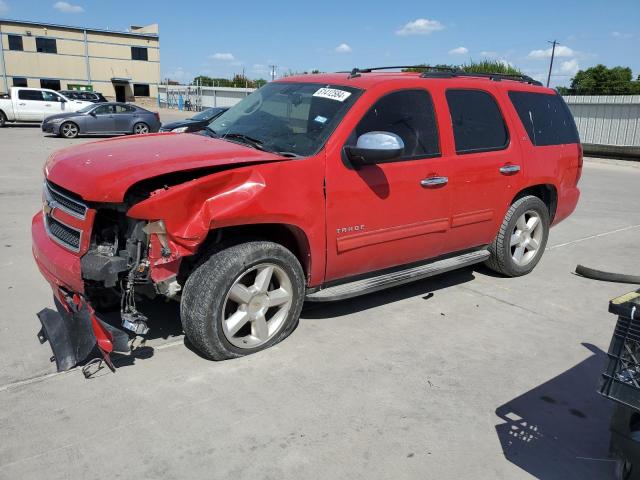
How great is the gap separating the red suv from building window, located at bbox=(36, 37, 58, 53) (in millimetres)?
54867

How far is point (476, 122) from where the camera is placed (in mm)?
Answer: 4879

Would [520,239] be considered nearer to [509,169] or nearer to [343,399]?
[509,169]

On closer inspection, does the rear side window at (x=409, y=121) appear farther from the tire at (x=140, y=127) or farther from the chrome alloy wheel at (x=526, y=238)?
the tire at (x=140, y=127)

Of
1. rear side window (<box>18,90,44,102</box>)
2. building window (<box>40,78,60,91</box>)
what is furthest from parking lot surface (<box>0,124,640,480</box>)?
building window (<box>40,78,60,91</box>)

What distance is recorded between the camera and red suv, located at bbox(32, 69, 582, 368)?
10.8ft

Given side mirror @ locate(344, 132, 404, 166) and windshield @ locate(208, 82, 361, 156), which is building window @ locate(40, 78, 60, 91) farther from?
side mirror @ locate(344, 132, 404, 166)

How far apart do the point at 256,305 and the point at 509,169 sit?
2.81 m

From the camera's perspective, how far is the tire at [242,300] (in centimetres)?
343

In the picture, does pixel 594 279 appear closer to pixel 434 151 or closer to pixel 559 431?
pixel 434 151

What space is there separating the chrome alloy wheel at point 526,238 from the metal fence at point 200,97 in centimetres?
3641

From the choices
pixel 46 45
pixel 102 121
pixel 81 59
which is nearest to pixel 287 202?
pixel 102 121

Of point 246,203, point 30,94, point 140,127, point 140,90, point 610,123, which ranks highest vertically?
point 140,90

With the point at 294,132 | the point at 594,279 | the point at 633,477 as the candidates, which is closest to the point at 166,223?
the point at 294,132

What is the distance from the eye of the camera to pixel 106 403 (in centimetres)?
314
